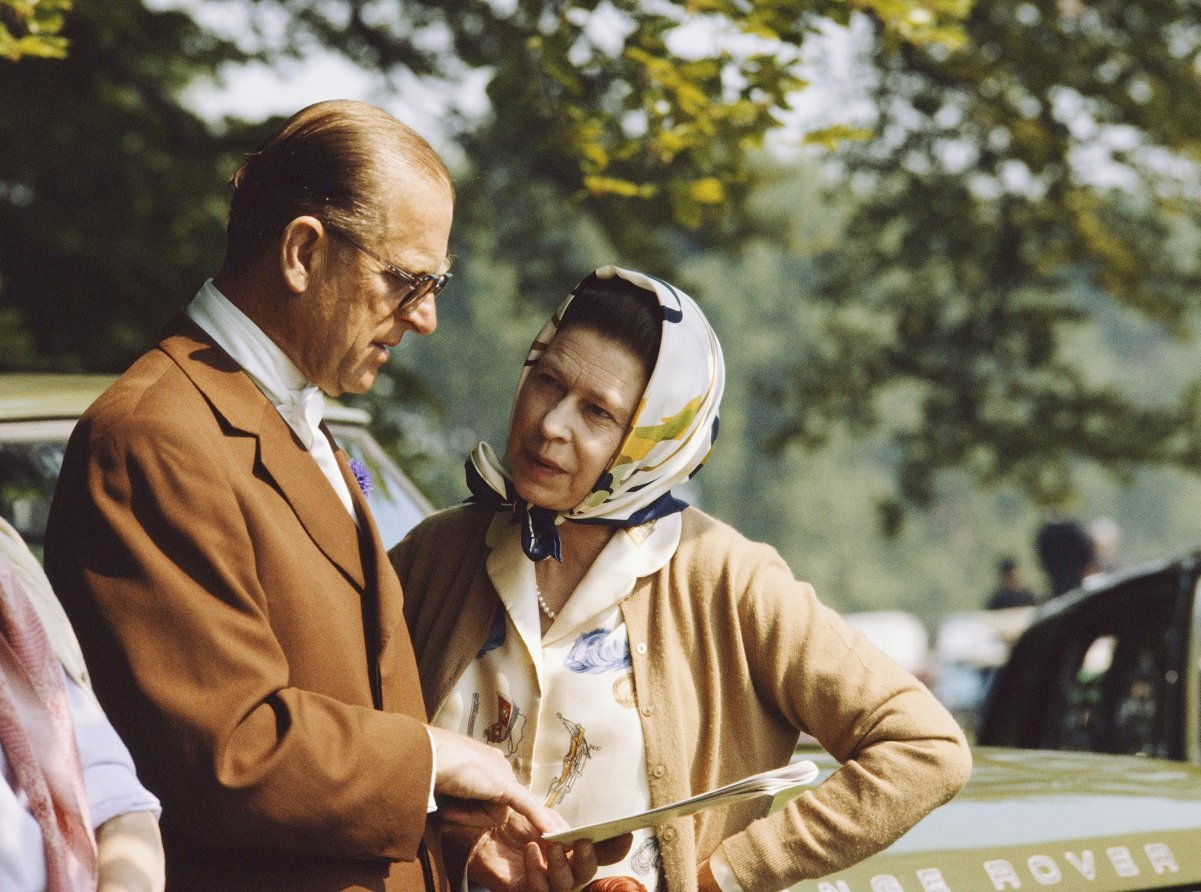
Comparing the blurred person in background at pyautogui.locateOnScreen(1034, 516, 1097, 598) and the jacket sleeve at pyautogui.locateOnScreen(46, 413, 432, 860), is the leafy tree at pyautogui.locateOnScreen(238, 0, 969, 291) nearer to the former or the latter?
the jacket sleeve at pyautogui.locateOnScreen(46, 413, 432, 860)

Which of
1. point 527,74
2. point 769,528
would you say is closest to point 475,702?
point 527,74

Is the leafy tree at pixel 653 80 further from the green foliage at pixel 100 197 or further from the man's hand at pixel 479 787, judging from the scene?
the man's hand at pixel 479 787

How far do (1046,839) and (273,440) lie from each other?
1700mm

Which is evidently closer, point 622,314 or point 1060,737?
point 622,314

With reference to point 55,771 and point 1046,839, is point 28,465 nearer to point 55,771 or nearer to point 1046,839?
point 55,771

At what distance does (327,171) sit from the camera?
2.23m

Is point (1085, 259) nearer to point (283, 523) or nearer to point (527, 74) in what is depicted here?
point (527, 74)

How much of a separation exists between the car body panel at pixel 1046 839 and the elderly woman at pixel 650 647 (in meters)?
0.32

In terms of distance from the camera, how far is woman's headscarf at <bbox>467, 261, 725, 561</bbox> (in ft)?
8.11

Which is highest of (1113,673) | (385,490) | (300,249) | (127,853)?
(300,249)

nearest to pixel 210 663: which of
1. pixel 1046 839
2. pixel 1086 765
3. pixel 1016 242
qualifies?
pixel 1046 839

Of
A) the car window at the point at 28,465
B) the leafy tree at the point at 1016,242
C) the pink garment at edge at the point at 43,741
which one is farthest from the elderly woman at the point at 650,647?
the leafy tree at the point at 1016,242

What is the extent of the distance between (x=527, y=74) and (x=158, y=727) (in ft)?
13.0

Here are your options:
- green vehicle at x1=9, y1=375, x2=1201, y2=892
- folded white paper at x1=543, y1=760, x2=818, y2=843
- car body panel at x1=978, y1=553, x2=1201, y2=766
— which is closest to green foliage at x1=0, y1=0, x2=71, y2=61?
green vehicle at x1=9, y1=375, x2=1201, y2=892
